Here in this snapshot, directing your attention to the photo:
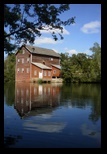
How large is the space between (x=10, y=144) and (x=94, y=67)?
37.8 metres

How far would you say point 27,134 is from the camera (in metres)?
5.83

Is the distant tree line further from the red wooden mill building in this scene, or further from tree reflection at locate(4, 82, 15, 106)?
tree reflection at locate(4, 82, 15, 106)

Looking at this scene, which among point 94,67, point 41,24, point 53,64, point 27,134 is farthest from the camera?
point 53,64

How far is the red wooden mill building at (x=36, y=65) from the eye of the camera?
43.8 metres

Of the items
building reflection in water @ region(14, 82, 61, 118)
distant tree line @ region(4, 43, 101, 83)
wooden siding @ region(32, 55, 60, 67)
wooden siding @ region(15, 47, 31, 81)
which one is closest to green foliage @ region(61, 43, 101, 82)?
distant tree line @ region(4, 43, 101, 83)

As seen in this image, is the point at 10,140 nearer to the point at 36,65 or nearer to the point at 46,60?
the point at 36,65

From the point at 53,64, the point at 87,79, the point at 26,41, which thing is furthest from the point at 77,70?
the point at 26,41

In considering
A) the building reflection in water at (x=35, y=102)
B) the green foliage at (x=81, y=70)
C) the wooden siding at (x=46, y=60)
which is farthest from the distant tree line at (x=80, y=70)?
the building reflection in water at (x=35, y=102)

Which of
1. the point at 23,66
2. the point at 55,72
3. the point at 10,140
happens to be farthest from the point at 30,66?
the point at 10,140

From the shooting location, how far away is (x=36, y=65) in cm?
4378

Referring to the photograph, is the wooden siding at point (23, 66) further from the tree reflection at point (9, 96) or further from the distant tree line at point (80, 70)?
the tree reflection at point (9, 96)

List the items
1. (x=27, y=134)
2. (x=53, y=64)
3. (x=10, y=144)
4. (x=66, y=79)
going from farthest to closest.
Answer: (x=53, y=64) → (x=66, y=79) → (x=27, y=134) → (x=10, y=144)

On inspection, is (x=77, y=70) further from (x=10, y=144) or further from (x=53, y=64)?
(x=10, y=144)

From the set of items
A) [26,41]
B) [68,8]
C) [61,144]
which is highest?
[68,8]
